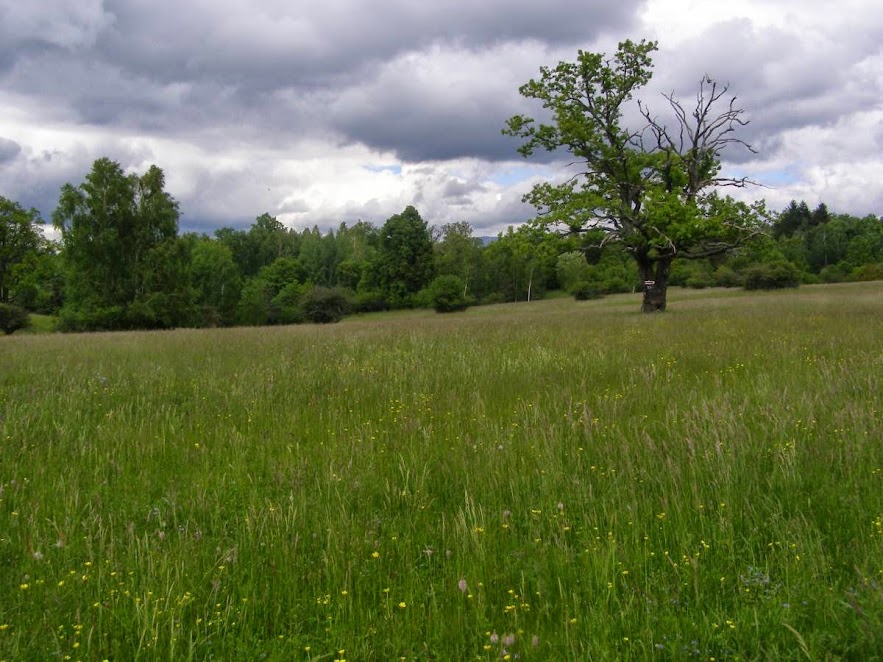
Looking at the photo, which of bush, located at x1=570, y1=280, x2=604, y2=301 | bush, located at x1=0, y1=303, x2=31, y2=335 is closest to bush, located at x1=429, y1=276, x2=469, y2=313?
bush, located at x1=570, y1=280, x2=604, y2=301

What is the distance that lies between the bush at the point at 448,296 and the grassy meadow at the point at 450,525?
168ft

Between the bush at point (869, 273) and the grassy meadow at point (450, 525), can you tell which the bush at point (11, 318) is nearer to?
the grassy meadow at point (450, 525)

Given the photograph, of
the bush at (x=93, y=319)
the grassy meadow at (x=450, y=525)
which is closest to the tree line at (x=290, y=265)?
the bush at (x=93, y=319)

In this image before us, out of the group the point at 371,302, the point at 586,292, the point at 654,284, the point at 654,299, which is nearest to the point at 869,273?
the point at 586,292

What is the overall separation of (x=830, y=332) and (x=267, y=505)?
11564mm

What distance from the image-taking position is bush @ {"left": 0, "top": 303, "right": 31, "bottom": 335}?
37.3 m

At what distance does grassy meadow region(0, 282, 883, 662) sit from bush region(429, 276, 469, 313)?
51.2 m

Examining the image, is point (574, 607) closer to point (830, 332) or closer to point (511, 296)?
point (830, 332)

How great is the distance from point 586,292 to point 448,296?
1441cm

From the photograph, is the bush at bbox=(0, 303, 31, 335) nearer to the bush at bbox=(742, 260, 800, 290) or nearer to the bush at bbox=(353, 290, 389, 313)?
the bush at bbox=(353, 290, 389, 313)

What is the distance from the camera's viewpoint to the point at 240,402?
6840 mm

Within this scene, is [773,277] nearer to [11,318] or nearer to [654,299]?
[654,299]

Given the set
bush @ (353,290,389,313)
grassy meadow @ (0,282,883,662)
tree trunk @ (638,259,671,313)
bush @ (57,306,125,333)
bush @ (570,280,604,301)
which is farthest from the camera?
bush @ (353,290,389,313)

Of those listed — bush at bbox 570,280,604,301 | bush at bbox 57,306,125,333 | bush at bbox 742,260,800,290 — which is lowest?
bush at bbox 57,306,125,333
